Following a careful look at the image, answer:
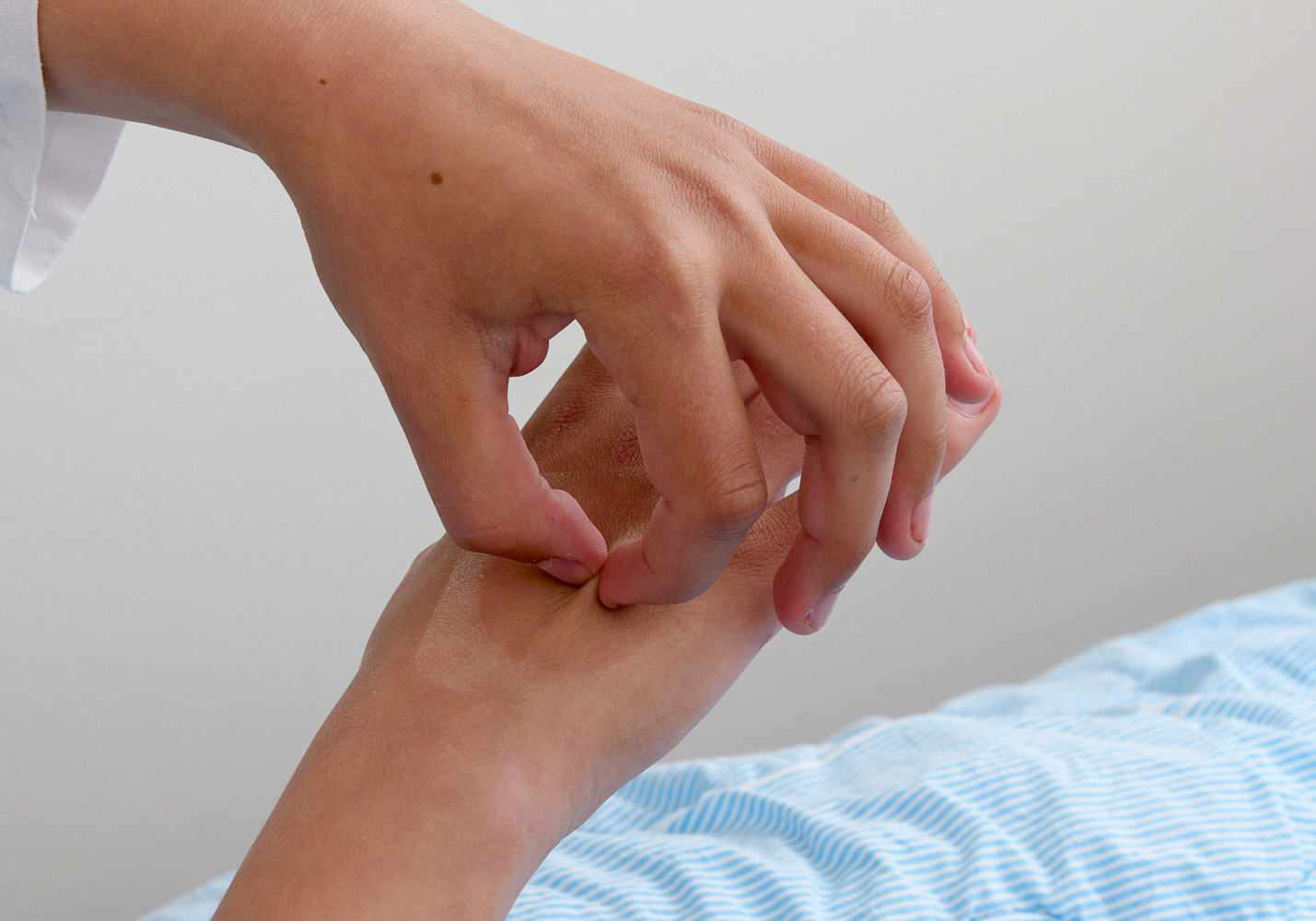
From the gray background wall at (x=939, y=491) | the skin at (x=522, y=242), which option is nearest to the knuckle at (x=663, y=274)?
the skin at (x=522, y=242)

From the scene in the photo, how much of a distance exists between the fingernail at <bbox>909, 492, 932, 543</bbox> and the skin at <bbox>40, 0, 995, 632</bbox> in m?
0.09

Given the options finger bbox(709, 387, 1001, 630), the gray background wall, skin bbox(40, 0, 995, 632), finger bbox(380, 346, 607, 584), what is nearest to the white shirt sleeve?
skin bbox(40, 0, 995, 632)

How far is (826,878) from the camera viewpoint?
771 mm

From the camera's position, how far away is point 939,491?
74.0 inches

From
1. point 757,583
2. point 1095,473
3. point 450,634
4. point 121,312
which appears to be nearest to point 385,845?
point 450,634

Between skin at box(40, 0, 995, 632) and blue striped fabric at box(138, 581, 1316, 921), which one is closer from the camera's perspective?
skin at box(40, 0, 995, 632)

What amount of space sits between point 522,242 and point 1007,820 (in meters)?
0.56

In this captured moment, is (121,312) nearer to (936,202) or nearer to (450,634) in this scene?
(450,634)

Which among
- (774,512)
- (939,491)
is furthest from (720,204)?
(939,491)

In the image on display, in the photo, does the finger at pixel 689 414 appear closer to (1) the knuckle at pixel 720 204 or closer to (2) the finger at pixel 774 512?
(1) the knuckle at pixel 720 204

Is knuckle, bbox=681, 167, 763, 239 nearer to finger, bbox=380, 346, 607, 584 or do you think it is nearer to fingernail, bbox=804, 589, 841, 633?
finger, bbox=380, 346, 607, 584

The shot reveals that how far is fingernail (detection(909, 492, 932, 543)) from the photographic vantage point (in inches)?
22.7

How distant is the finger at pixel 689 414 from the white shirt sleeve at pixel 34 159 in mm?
290

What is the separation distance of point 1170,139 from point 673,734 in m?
1.60
